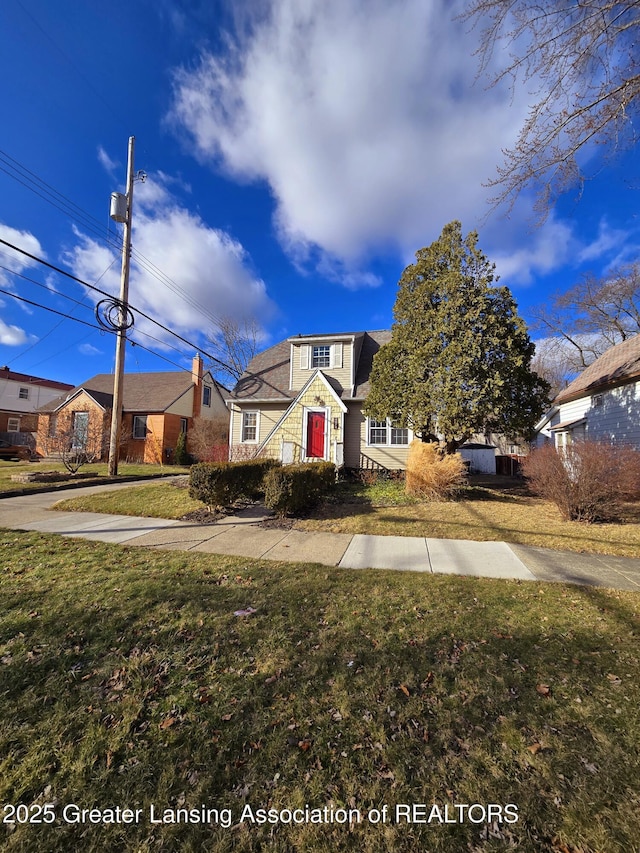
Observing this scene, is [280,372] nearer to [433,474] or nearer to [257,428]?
[257,428]

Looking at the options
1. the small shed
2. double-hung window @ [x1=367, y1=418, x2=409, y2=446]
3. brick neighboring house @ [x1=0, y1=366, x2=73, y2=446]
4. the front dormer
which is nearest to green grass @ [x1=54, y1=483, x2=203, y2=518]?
double-hung window @ [x1=367, y1=418, x2=409, y2=446]

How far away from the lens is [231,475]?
8094 mm

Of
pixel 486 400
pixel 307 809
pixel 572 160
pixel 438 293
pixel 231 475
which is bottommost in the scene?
pixel 307 809

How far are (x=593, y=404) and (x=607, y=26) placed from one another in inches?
492

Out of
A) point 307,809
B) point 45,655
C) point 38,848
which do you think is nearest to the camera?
point 38,848

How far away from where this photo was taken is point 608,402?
42.0 feet

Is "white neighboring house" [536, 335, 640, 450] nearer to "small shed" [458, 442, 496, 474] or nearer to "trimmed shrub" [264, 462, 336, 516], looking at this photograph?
"small shed" [458, 442, 496, 474]

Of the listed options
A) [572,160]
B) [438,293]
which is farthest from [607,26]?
[438,293]

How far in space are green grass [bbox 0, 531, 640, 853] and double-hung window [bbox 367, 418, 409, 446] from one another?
10530 millimetres

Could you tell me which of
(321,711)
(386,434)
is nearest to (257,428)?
(386,434)

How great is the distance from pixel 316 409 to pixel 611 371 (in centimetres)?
1136

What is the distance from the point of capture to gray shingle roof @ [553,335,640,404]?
1194 centimetres

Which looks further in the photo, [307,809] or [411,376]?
[411,376]

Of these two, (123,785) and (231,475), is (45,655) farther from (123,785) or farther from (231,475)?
(231,475)
